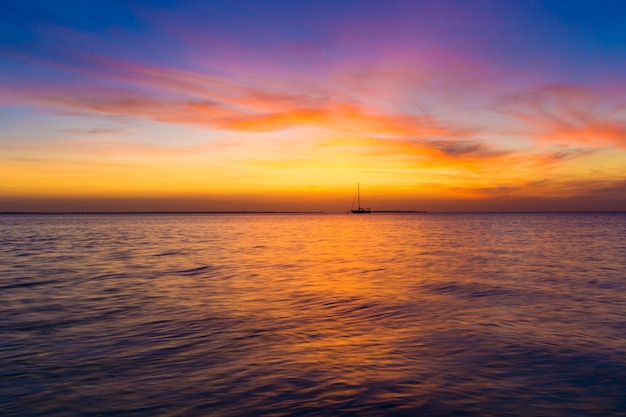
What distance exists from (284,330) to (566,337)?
8.14 metres

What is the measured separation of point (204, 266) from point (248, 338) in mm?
20074

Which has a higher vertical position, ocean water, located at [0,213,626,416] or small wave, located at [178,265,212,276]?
ocean water, located at [0,213,626,416]

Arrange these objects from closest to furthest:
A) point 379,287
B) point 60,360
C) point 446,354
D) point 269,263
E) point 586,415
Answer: point 586,415, point 60,360, point 446,354, point 379,287, point 269,263

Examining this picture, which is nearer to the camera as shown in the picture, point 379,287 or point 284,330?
point 284,330

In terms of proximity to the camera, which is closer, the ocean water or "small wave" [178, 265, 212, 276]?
the ocean water

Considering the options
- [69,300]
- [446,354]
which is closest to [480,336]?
[446,354]

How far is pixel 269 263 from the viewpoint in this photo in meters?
35.1

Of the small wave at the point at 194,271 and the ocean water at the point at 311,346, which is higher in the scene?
the ocean water at the point at 311,346

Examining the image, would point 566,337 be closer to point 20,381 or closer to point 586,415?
point 586,415

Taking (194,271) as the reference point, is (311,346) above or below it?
above

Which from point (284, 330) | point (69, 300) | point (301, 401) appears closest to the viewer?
point (301, 401)

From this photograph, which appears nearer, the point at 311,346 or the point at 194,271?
the point at 311,346

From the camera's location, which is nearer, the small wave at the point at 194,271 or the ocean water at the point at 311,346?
the ocean water at the point at 311,346

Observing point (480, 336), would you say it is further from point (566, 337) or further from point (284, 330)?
point (284, 330)
